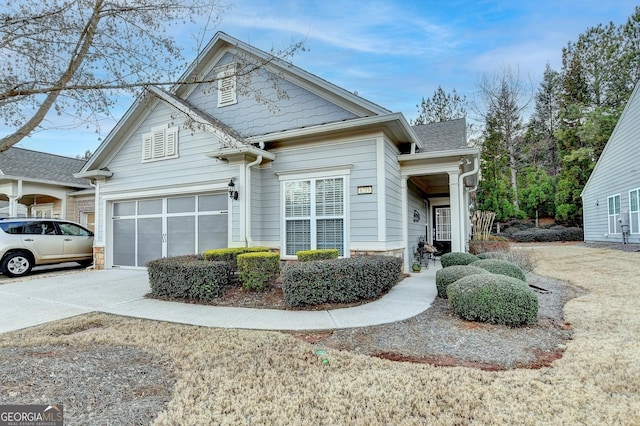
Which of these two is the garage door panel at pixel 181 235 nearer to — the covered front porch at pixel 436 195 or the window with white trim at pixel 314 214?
the window with white trim at pixel 314 214

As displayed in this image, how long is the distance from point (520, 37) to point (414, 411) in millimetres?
14182

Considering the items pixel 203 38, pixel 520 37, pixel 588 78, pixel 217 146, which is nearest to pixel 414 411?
pixel 203 38

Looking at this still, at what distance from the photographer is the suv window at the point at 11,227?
9250mm

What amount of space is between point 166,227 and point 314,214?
471 centimetres

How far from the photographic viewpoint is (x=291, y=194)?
8.41 metres

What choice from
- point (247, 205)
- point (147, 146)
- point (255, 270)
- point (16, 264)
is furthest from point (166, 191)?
point (255, 270)

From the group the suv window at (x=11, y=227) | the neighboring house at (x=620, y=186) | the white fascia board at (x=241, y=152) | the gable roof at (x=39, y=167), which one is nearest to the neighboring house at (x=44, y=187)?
the gable roof at (x=39, y=167)

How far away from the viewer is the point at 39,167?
47.8 ft

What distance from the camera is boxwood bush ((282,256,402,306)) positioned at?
529 centimetres

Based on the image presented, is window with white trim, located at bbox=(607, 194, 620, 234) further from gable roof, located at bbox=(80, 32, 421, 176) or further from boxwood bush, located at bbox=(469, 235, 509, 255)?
gable roof, located at bbox=(80, 32, 421, 176)

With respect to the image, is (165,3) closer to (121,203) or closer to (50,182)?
(121,203)

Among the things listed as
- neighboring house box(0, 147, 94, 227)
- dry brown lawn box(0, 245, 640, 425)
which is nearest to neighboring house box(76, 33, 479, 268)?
dry brown lawn box(0, 245, 640, 425)

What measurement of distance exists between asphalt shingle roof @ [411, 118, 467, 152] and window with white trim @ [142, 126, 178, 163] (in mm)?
7010

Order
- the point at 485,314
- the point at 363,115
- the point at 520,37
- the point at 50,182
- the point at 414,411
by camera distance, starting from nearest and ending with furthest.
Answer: the point at 414,411 < the point at 485,314 < the point at 363,115 < the point at 520,37 < the point at 50,182
